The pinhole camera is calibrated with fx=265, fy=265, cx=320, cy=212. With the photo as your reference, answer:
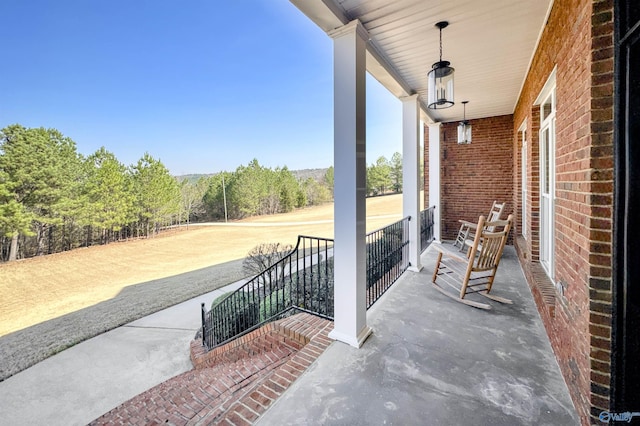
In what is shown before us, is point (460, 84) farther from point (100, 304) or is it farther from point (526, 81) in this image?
point (100, 304)

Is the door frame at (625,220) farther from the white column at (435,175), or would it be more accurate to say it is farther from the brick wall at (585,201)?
the white column at (435,175)

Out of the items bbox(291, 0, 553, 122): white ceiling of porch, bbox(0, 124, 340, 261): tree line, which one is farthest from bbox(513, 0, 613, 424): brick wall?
bbox(0, 124, 340, 261): tree line

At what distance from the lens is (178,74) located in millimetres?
19953

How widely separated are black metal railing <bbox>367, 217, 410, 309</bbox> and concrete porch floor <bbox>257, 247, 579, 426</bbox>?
1.62ft

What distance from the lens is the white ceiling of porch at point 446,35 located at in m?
2.08

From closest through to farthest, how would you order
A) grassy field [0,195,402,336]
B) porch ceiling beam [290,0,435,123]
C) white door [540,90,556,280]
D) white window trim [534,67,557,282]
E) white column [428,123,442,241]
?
porch ceiling beam [290,0,435,123], white window trim [534,67,557,282], white door [540,90,556,280], white column [428,123,442,241], grassy field [0,195,402,336]

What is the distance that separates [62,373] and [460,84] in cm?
809

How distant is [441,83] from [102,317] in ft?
30.5

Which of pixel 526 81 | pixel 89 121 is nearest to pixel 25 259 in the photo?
pixel 89 121

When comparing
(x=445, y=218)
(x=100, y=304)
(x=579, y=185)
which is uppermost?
(x=579, y=185)

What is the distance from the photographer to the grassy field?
870 cm

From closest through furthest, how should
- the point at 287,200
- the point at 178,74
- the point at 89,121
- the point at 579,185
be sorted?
the point at 579,185
the point at 89,121
the point at 178,74
the point at 287,200

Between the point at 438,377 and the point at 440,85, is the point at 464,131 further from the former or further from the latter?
the point at 438,377

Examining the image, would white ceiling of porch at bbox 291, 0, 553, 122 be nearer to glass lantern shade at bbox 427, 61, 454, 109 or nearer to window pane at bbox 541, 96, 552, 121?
glass lantern shade at bbox 427, 61, 454, 109
